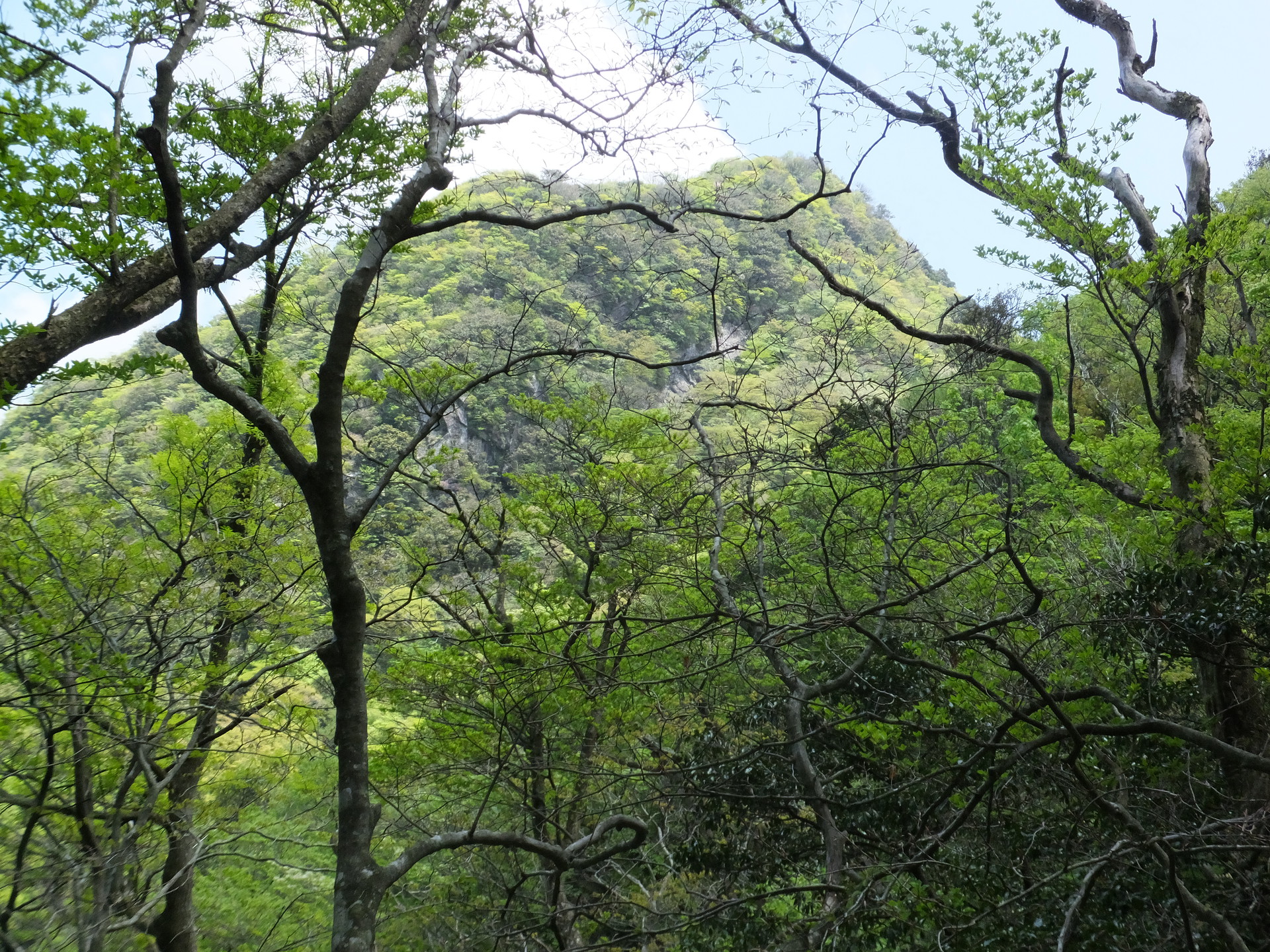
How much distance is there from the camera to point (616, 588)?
27.8ft

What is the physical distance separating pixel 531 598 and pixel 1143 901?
6.23 meters

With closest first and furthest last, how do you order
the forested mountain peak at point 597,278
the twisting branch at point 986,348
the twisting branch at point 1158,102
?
the twisting branch at point 986,348, the forested mountain peak at point 597,278, the twisting branch at point 1158,102

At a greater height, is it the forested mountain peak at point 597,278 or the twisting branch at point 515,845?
the forested mountain peak at point 597,278

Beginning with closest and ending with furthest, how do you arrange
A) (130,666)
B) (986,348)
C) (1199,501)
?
(986,348) → (1199,501) → (130,666)

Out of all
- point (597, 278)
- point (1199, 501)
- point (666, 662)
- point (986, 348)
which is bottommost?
point (666, 662)

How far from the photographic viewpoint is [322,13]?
5.01 metres

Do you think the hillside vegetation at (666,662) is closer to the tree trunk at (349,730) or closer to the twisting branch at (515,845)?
the twisting branch at (515,845)

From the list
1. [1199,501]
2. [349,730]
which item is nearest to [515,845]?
[349,730]

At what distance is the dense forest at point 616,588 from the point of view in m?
2.73

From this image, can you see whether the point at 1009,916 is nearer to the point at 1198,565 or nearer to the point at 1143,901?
the point at 1143,901

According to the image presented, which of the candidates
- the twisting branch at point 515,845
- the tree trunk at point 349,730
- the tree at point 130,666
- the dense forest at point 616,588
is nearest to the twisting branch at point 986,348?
the dense forest at point 616,588

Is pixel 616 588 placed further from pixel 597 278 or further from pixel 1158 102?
pixel 1158 102

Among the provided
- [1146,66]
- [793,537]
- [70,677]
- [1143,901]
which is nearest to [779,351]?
[793,537]

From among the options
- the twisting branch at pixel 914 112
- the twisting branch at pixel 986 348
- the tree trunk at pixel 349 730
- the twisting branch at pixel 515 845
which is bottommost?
the twisting branch at pixel 515 845
